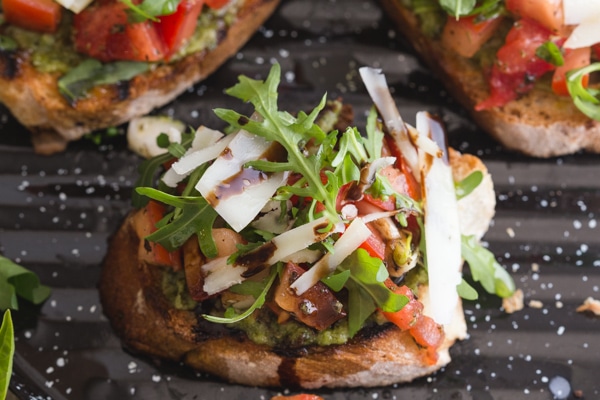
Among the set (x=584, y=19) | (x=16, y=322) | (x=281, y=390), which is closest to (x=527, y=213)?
(x=584, y=19)

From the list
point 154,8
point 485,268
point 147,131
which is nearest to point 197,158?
point 154,8

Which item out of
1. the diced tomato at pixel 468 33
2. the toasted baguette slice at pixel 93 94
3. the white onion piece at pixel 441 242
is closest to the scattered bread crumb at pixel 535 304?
the white onion piece at pixel 441 242

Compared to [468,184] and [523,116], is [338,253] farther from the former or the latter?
[523,116]

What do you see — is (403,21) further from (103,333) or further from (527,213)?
(103,333)

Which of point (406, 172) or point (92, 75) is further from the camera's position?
point (92, 75)

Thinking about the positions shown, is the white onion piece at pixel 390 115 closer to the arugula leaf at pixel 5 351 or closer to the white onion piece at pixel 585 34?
the white onion piece at pixel 585 34

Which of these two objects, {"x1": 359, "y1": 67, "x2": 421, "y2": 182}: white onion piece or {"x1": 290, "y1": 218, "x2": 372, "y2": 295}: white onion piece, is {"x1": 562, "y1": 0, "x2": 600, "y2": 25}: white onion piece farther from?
{"x1": 290, "y1": 218, "x2": 372, "y2": 295}: white onion piece
